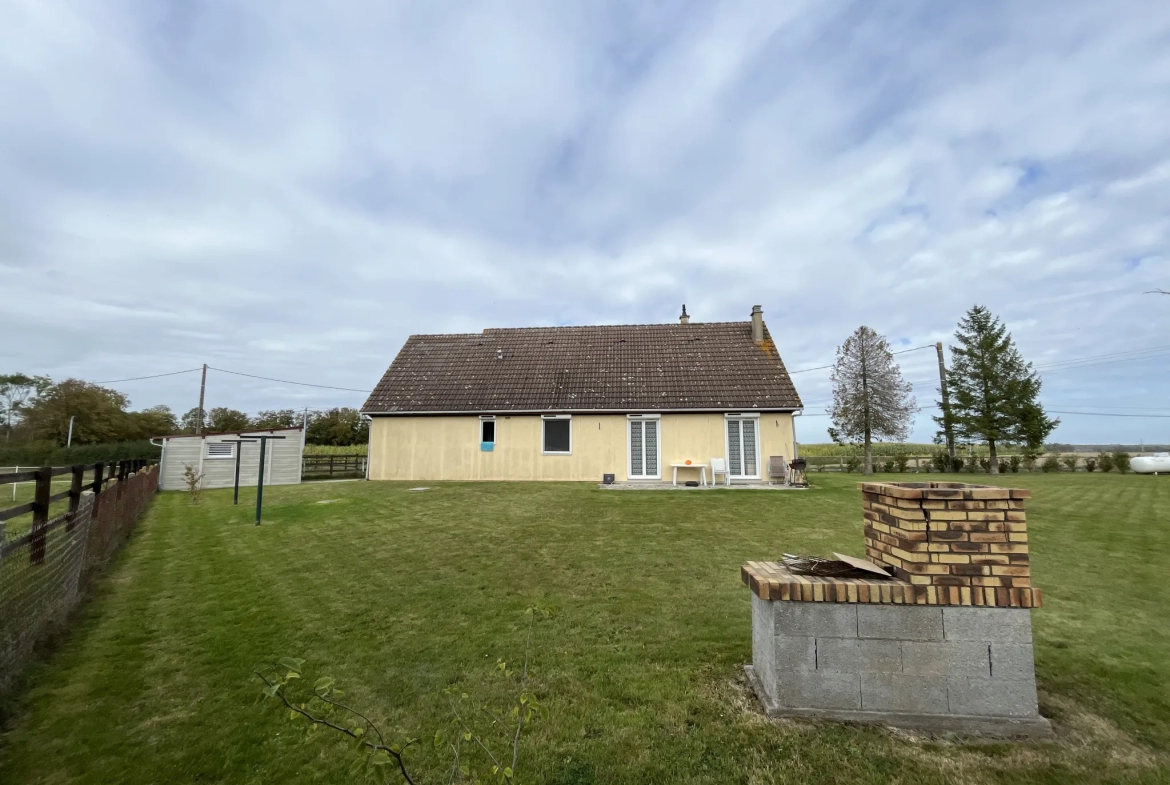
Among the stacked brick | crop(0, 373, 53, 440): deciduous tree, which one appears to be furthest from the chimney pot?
crop(0, 373, 53, 440): deciduous tree

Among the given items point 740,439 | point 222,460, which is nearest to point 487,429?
point 740,439

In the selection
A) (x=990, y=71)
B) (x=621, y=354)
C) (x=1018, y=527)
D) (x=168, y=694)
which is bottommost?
(x=168, y=694)

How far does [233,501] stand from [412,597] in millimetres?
11064

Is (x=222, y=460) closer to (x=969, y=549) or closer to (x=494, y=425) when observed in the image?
(x=494, y=425)

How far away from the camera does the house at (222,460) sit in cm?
1781

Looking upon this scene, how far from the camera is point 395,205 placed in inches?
506

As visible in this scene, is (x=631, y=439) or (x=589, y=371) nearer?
(x=631, y=439)

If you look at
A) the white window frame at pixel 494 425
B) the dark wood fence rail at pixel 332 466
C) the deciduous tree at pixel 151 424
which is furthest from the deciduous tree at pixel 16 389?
the white window frame at pixel 494 425

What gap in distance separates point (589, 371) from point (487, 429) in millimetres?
4424

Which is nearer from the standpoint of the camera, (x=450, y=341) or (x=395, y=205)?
(x=395, y=205)

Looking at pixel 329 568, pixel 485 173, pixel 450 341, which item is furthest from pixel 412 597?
pixel 450 341

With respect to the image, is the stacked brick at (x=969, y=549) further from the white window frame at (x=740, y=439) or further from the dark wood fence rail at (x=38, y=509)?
the white window frame at (x=740, y=439)

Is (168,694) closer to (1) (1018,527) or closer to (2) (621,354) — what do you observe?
(1) (1018,527)

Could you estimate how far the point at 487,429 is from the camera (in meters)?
18.2
